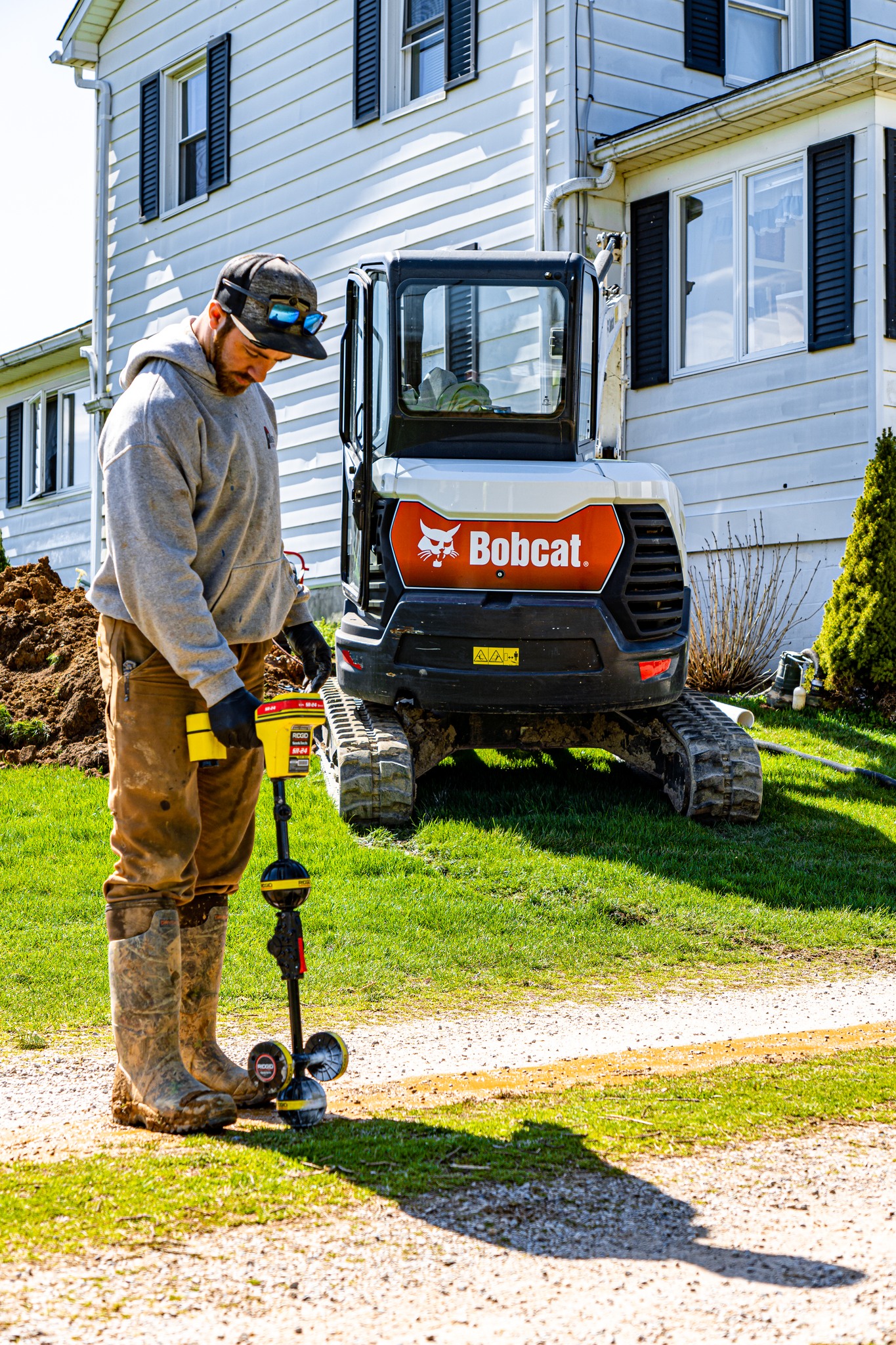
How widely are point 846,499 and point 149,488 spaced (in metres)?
9.02

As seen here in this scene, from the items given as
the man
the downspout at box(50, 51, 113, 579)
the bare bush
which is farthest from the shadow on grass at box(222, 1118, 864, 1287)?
the downspout at box(50, 51, 113, 579)

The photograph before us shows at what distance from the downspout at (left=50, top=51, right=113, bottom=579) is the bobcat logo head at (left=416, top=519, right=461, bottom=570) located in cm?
1231

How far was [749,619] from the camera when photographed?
11.9 m

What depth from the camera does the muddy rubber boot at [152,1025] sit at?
143 inches

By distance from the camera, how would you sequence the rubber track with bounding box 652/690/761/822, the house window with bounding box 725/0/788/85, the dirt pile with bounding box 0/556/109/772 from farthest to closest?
the house window with bounding box 725/0/788/85
the dirt pile with bounding box 0/556/109/772
the rubber track with bounding box 652/690/761/822

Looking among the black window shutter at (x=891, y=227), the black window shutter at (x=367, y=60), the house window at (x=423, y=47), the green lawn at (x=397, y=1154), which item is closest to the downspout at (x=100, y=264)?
the black window shutter at (x=367, y=60)

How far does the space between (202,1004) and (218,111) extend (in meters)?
15.4

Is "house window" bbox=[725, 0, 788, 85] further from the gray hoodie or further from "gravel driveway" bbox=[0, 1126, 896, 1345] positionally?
"gravel driveway" bbox=[0, 1126, 896, 1345]

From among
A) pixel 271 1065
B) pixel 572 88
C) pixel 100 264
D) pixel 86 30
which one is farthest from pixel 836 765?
pixel 86 30

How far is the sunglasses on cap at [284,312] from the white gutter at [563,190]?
9431 mm

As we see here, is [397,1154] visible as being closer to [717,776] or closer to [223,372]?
[223,372]

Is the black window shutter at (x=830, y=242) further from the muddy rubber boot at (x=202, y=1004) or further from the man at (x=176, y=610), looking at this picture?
the muddy rubber boot at (x=202, y=1004)

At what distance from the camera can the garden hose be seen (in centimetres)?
916

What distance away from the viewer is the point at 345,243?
50.1ft
